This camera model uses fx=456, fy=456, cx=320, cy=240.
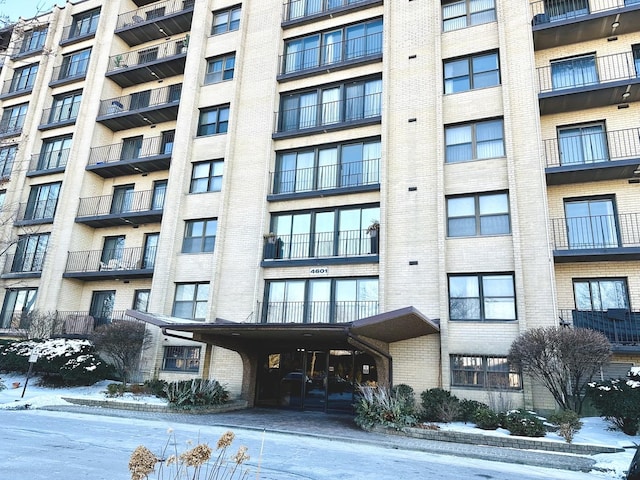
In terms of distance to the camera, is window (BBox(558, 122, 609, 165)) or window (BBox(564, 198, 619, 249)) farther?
window (BBox(558, 122, 609, 165))

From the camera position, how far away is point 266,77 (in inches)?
931

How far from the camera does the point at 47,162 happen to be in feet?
97.0

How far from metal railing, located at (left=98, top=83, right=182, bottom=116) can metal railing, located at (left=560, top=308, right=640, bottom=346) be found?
915 inches

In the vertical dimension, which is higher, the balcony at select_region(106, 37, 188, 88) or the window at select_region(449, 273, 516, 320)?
the balcony at select_region(106, 37, 188, 88)

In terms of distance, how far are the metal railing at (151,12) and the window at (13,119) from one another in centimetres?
940

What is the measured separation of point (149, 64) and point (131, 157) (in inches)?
222

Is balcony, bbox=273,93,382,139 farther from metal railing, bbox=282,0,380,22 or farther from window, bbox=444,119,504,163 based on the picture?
metal railing, bbox=282,0,380,22

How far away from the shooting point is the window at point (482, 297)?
16.5m

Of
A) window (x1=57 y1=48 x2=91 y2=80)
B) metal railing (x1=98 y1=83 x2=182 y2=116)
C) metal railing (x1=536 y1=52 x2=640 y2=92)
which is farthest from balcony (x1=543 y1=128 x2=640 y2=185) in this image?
window (x1=57 y1=48 x2=91 y2=80)

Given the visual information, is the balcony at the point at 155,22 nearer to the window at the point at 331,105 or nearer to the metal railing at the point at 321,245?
the window at the point at 331,105

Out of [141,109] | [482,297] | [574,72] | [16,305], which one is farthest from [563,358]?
[16,305]

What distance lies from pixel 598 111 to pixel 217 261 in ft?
57.1

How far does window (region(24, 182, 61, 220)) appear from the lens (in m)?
28.0

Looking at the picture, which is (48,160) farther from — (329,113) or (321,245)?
(321,245)
